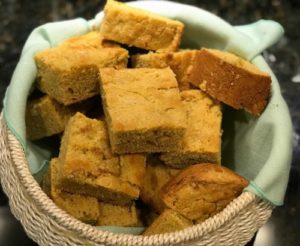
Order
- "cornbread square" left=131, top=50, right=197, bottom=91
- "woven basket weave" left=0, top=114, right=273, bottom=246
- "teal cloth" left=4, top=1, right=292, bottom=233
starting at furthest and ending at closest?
1. "cornbread square" left=131, top=50, right=197, bottom=91
2. "teal cloth" left=4, top=1, right=292, bottom=233
3. "woven basket weave" left=0, top=114, right=273, bottom=246

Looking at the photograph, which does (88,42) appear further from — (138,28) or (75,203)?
(75,203)

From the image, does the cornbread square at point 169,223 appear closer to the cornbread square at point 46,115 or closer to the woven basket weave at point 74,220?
the woven basket weave at point 74,220

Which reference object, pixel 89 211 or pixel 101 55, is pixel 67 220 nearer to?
pixel 89 211

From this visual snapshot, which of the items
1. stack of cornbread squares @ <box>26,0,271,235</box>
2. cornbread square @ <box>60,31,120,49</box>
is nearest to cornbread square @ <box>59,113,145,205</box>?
stack of cornbread squares @ <box>26,0,271,235</box>

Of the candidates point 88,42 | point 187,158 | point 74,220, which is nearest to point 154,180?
point 187,158

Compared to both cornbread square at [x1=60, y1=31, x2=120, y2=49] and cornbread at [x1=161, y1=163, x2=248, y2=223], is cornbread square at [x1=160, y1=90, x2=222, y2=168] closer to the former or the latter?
cornbread at [x1=161, y1=163, x2=248, y2=223]

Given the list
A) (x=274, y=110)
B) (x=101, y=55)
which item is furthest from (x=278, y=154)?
(x=101, y=55)

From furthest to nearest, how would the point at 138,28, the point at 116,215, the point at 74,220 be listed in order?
the point at 138,28, the point at 116,215, the point at 74,220

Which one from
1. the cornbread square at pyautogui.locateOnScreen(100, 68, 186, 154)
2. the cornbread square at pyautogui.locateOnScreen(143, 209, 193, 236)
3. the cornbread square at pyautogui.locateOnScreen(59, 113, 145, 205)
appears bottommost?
the cornbread square at pyautogui.locateOnScreen(143, 209, 193, 236)
